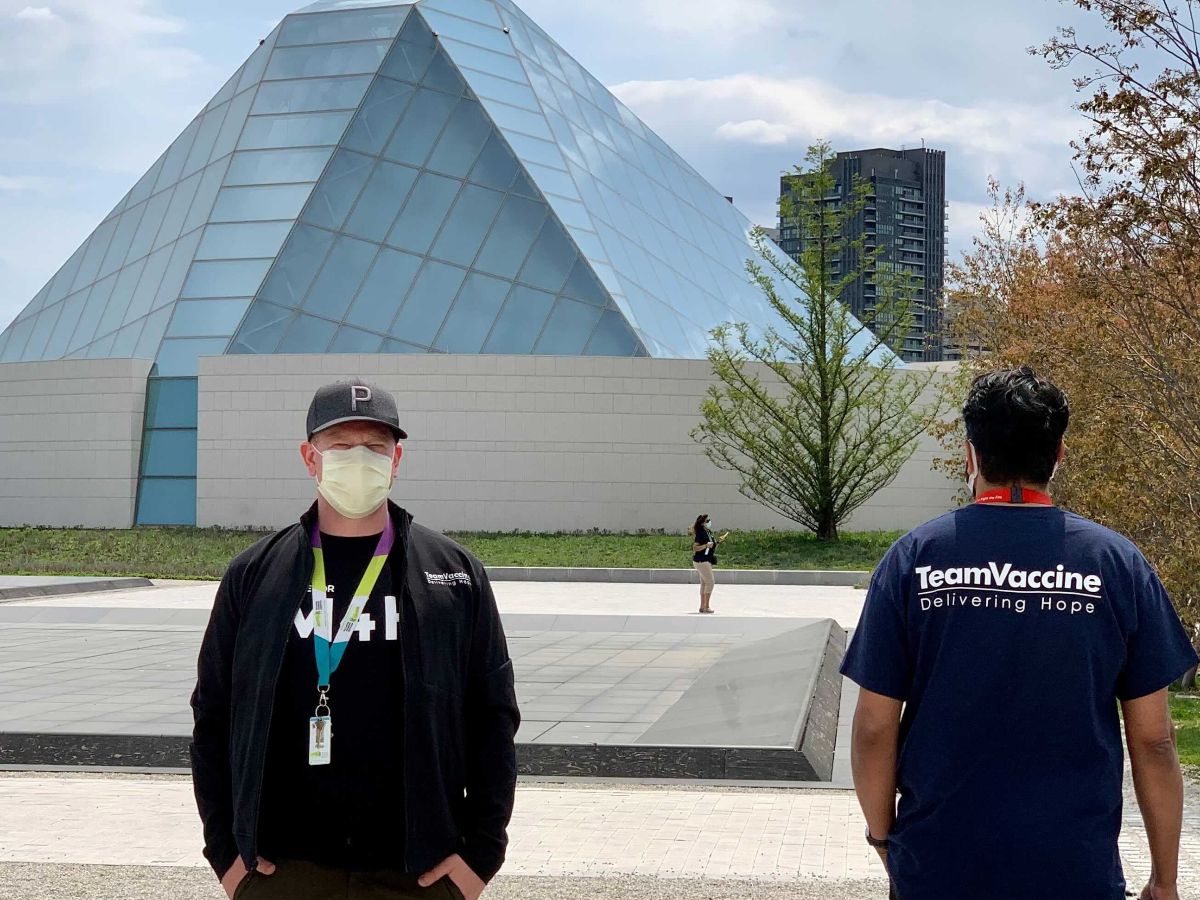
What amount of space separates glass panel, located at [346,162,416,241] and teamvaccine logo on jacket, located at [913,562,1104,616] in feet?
114

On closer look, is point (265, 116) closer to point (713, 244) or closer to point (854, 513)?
point (713, 244)

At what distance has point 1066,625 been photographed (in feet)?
9.71

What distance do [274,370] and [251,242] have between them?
3.82 m

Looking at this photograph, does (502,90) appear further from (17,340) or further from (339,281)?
(17,340)

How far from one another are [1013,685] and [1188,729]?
924 centimetres

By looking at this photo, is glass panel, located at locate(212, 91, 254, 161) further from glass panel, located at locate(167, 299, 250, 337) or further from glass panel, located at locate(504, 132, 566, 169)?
glass panel, located at locate(504, 132, 566, 169)

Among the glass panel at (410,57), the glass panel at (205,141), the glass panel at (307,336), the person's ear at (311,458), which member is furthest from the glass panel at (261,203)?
the person's ear at (311,458)

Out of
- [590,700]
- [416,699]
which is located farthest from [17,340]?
[416,699]

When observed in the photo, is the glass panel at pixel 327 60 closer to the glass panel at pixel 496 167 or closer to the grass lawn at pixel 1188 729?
the glass panel at pixel 496 167

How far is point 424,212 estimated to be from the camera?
3694 centimetres

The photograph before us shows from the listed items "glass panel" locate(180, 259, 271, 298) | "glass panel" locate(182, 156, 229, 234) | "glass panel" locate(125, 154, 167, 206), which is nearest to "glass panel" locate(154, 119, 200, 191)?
"glass panel" locate(125, 154, 167, 206)

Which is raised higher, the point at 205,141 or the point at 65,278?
the point at 205,141

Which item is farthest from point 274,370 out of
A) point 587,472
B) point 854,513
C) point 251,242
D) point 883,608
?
point 883,608

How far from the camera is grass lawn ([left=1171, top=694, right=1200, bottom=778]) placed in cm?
943
